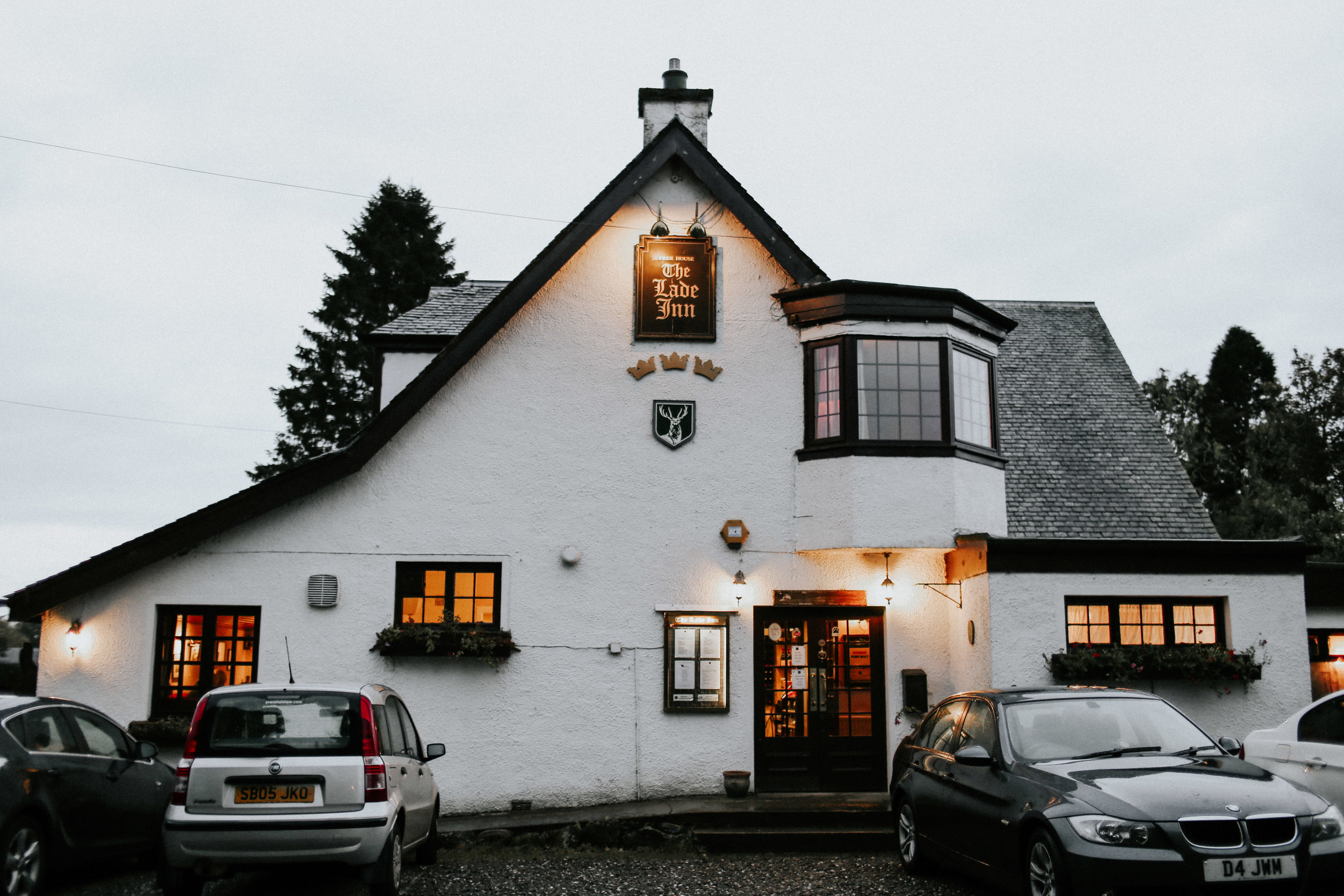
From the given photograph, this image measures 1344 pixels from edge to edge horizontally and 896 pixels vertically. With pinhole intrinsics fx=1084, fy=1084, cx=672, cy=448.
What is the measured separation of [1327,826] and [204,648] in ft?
37.8

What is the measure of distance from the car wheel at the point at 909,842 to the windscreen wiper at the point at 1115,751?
1.93m

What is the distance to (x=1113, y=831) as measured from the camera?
A: 22.4ft

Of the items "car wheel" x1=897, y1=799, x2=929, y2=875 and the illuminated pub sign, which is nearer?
"car wheel" x1=897, y1=799, x2=929, y2=875

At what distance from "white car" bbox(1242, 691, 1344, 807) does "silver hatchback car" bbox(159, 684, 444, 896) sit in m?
7.03

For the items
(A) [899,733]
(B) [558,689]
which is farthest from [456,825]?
(A) [899,733]

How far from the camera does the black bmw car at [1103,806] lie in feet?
22.0

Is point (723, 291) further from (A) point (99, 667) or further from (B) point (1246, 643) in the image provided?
(A) point (99, 667)

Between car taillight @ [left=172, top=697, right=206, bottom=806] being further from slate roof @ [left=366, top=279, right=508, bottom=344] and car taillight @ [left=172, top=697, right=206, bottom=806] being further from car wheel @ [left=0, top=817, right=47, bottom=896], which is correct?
slate roof @ [left=366, top=279, right=508, bottom=344]

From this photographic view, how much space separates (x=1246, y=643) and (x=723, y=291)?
7.77 metres

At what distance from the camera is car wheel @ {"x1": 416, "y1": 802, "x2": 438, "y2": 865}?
10094 mm

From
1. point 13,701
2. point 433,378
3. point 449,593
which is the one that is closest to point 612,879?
point 449,593

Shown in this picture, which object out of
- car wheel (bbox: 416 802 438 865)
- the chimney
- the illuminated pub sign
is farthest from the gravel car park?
the chimney

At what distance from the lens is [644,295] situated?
14000 mm

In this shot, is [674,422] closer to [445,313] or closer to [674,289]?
[674,289]
